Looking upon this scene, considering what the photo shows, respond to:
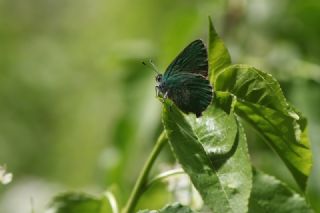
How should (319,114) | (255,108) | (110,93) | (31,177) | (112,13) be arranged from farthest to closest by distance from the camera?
(112,13) → (110,93) → (31,177) → (319,114) → (255,108)

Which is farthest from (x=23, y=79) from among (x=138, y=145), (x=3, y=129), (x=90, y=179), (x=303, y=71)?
(x=303, y=71)

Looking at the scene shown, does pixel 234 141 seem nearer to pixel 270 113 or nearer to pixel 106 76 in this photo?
pixel 270 113

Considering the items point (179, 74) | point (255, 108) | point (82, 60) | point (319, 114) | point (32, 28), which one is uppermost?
point (32, 28)

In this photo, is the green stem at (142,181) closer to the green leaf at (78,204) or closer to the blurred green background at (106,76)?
the green leaf at (78,204)

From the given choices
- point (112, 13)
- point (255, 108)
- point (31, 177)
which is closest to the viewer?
point (255, 108)

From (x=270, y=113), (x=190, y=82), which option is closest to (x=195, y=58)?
(x=190, y=82)

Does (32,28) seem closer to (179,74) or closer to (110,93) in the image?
(110,93)
